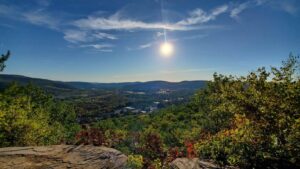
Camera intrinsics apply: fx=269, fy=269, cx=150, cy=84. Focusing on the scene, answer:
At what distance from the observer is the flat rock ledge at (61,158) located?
13.6 meters

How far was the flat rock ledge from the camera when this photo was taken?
13562 mm

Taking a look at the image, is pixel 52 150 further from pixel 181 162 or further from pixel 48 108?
pixel 48 108

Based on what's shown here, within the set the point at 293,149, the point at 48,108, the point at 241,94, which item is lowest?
the point at 48,108

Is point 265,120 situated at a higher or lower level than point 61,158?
higher

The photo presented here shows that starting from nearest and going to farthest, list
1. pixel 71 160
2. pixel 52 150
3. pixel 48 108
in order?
pixel 71 160 → pixel 52 150 → pixel 48 108

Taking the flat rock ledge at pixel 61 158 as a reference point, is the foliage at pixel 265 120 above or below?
above

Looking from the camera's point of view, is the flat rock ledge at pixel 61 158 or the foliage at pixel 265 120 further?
the flat rock ledge at pixel 61 158

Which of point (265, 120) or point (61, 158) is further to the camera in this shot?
point (61, 158)

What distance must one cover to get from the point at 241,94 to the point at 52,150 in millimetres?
11025

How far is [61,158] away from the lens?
14.5 meters

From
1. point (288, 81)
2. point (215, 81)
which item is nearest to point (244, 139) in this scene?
point (288, 81)

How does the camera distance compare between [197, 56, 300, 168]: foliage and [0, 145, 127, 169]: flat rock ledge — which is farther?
[0, 145, 127, 169]: flat rock ledge

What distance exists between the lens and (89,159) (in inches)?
578

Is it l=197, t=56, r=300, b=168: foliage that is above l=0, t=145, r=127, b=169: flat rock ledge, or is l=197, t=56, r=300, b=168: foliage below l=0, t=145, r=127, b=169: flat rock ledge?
above
